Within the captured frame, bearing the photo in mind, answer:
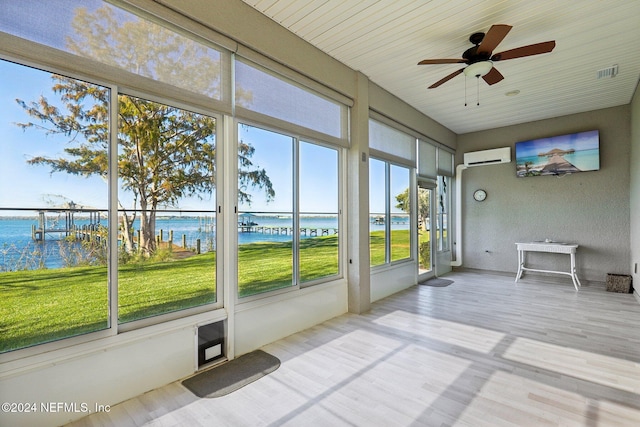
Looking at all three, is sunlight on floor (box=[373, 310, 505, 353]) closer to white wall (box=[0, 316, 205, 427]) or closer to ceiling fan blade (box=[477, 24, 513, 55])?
white wall (box=[0, 316, 205, 427])

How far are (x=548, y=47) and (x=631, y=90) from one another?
11.5 ft

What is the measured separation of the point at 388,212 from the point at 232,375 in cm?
357

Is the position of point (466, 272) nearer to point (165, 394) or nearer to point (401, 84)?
point (401, 84)

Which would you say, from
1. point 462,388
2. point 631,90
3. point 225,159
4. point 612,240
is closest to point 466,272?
point 612,240

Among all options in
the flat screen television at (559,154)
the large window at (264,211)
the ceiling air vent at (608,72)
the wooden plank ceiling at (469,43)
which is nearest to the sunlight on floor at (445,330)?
the large window at (264,211)

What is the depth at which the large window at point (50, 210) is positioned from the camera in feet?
6.15

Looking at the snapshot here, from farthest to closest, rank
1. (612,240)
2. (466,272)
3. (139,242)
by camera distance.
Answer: (466,272) → (612,240) → (139,242)

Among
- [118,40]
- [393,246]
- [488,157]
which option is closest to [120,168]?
[118,40]

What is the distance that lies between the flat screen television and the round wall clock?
79 centimetres

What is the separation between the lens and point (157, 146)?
266 cm

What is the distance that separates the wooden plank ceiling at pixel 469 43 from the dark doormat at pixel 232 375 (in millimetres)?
3323

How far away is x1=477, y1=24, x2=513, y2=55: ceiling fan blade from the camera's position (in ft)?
8.36

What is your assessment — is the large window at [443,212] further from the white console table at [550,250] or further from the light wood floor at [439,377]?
the light wood floor at [439,377]

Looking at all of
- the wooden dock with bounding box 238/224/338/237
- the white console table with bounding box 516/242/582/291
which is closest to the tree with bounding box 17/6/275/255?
the wooden dock with bounding box 238/224/338/237
